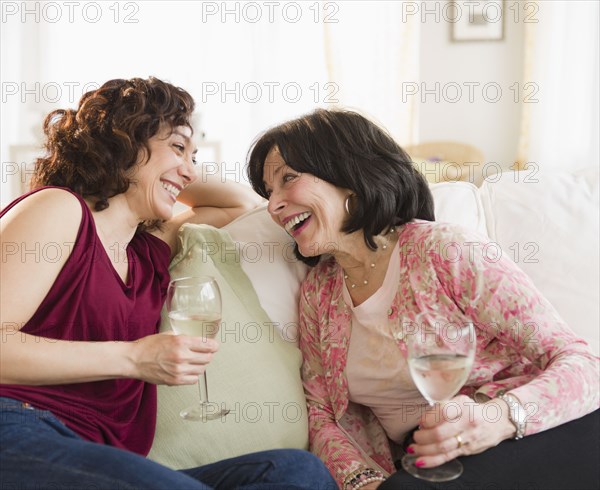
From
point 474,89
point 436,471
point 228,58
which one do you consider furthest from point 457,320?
point 474,89

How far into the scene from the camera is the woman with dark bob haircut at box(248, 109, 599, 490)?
1362mm

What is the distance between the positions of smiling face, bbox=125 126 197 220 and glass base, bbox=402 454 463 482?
28.5 inches

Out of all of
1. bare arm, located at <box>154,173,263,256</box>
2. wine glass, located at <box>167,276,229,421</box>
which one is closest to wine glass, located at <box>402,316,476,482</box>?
wine glass, located at <box>167,276,229,421</box>

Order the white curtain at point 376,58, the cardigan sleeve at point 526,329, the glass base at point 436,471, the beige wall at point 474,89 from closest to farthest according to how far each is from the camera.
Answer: the glass base at point 436,471
the cardigan sleeve at point 526,329
the white curtain at point 376,58
the beige wall at point 474,89

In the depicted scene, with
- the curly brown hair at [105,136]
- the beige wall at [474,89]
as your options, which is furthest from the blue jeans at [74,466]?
the beige wall at [474,89]

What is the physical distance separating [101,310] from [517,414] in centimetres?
81

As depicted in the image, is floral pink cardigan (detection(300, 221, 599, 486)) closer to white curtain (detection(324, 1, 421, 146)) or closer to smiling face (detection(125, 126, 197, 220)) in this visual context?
smiling face (detection(125, 126, 197, 220))

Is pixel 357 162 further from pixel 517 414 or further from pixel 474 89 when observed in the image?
pixel 474 89

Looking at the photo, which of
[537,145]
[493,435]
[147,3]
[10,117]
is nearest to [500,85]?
[537,145]

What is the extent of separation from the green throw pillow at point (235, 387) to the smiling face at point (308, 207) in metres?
0.18

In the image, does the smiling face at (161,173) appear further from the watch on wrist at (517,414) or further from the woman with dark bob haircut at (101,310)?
the watch on wrist at (517,414)

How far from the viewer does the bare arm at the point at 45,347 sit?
4.36ft

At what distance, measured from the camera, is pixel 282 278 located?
1850 millimetres

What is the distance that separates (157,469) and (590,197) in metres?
1.34
